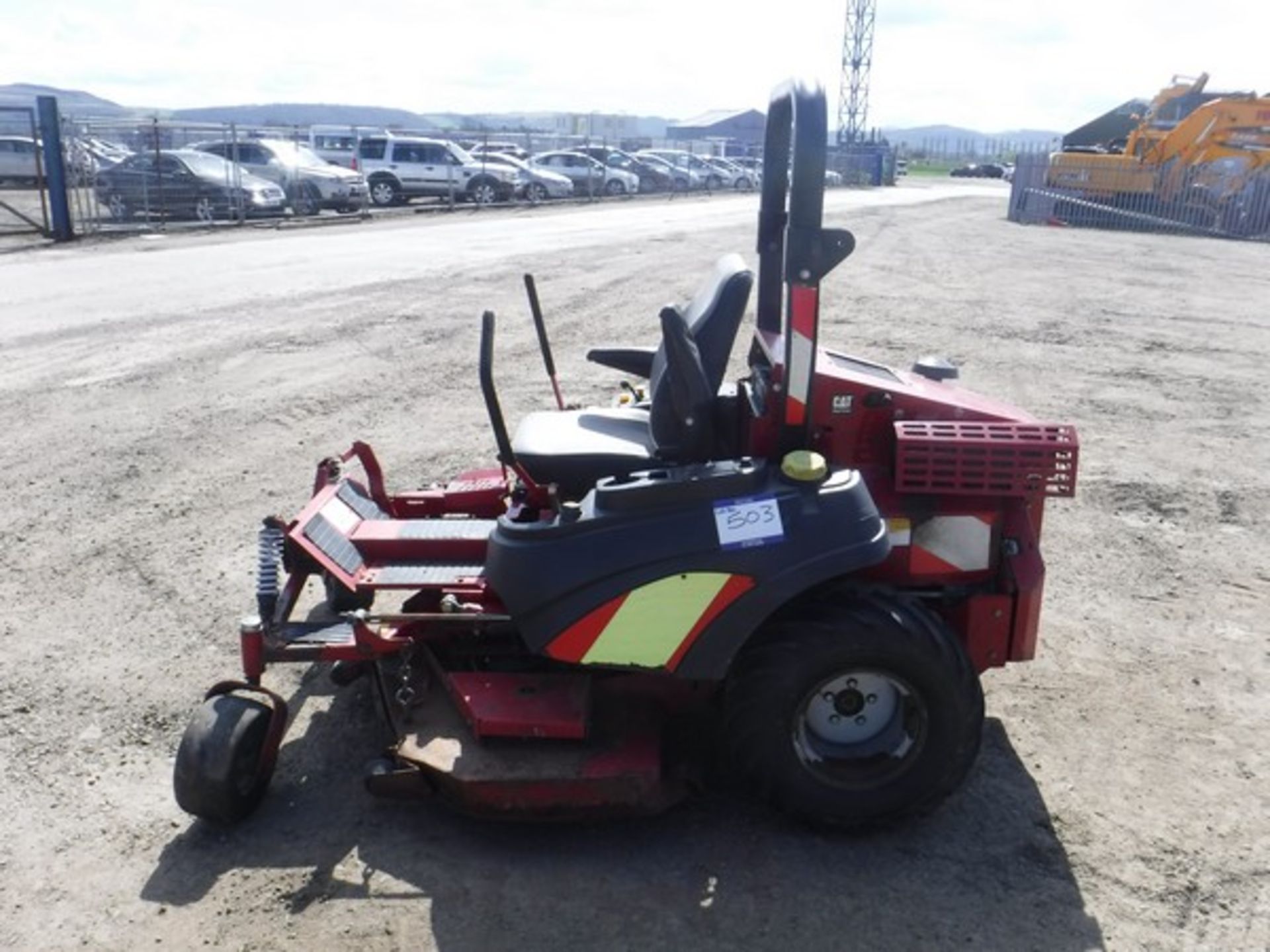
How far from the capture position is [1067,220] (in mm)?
26359

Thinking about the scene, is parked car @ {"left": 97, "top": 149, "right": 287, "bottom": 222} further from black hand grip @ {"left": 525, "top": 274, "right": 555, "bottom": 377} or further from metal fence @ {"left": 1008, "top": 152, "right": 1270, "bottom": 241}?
black hand grip @ {"left": 525, "top": 274, "right": 555, "bottom": 377}

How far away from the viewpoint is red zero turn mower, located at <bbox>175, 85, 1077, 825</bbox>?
3.12 m

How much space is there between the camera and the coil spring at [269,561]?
12.3 ft

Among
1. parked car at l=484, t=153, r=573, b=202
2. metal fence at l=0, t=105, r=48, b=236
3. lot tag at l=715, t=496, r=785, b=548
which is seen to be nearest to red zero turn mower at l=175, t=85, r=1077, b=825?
lot tag at l=715, t=496, r=785, b=548

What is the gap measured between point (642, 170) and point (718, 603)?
3479 centimetres

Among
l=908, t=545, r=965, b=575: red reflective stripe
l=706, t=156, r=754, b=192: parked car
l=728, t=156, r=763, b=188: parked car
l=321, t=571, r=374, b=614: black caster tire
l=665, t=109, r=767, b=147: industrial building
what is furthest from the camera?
l=665, t=109, r=767, b=147: industrial building

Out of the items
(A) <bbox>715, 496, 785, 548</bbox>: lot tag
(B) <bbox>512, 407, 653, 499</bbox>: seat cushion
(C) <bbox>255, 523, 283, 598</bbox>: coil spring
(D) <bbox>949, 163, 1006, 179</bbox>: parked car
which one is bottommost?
(D) <bbox>949, 163, 1006, 179</bbox>: parked car

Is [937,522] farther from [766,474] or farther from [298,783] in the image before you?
[298,783]

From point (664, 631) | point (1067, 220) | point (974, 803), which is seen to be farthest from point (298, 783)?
point (1067, 220)

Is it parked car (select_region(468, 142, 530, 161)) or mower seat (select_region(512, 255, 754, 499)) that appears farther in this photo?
parked car (select_region(468, 142, 530, 161))

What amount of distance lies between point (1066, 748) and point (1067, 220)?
24.8 m

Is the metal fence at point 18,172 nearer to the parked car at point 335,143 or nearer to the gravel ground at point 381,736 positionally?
the parked car at point 335,143

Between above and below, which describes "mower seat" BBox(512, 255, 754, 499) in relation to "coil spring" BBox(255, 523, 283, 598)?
above

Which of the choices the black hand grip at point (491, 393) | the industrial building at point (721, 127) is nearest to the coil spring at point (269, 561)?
the black hand grip at point (491, 393)
